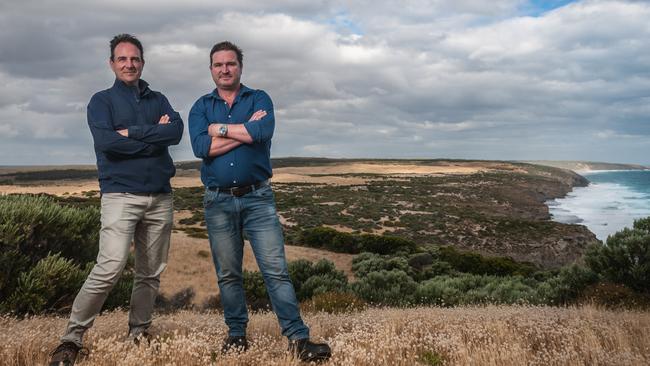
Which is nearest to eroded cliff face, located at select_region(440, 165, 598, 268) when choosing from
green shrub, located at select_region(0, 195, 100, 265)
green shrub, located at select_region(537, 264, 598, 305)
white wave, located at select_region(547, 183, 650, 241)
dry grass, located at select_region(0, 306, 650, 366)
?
white wave, located at select_region(547, 183, 650, 241)

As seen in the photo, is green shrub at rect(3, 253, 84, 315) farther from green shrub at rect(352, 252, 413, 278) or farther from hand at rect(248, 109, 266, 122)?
green shrub at rect(352, 252, 413, 278)

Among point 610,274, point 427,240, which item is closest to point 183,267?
point 610,274

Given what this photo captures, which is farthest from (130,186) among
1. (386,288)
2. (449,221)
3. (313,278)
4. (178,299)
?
(449,221)

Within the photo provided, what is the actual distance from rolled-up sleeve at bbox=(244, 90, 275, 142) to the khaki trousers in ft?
3.19

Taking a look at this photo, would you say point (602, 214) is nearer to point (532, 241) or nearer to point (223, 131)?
point (532, 241)

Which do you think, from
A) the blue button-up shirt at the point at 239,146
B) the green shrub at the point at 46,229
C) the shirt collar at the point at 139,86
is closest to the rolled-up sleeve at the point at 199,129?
the blue button-up shirt at the point at 239,146

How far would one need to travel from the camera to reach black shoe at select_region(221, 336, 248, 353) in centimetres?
429

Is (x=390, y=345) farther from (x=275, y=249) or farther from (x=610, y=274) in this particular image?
(x=610, y=274)

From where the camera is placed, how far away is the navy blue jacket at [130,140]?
4230 mm

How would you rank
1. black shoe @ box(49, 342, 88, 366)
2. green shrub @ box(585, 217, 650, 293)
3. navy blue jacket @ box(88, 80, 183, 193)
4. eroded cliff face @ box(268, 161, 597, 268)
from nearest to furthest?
1. black shoe @ box(49, 342, 88, 366)
2. navy blue jacket @ box(88, 80, 183, 193)
3. green shrub @ box(585, 217, 650, 293)
4. eroded cliff face @ box(268, 161, 597, 268)

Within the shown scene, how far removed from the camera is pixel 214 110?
457cm

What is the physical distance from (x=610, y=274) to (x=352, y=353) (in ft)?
25.3

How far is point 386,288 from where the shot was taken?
14.5 metres

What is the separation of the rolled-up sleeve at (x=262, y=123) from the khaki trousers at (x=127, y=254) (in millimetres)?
972
